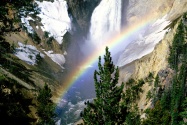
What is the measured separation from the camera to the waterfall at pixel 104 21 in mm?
145375

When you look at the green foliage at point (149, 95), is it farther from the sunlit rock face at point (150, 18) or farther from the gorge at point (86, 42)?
the sunlit rock face at point (150, 18)

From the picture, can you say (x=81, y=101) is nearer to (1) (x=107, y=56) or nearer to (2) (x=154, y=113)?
(2) (x=154, y=113)

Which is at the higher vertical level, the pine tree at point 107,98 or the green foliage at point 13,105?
the green foliage at point 13,105

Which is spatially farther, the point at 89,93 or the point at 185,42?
the point at 89,93

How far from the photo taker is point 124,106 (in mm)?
30719

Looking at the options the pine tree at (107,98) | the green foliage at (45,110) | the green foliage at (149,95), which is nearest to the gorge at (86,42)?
the green foliage at (149,95)

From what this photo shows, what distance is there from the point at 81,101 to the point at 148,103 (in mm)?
23003

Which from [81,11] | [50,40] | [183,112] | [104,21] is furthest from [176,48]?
[104,21]

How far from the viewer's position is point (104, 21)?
149 metres

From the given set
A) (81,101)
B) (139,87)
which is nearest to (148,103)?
(139,87)

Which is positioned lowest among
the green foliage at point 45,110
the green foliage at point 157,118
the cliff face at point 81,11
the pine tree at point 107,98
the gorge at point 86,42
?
the pine tree at point 107,98

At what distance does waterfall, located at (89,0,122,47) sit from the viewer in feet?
477

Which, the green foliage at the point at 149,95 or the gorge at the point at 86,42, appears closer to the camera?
the green foliage at the point at 149,95

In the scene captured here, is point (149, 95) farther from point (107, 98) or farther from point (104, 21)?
point (104, 21)
